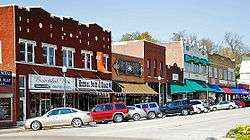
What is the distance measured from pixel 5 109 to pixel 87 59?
A: 13.8 m

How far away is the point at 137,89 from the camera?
187 feet

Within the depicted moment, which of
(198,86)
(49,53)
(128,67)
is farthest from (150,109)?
(198,86)

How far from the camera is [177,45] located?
74.1 meters

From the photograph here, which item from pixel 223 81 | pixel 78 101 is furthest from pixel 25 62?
pixel 223 81

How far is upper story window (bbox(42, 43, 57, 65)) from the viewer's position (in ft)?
138

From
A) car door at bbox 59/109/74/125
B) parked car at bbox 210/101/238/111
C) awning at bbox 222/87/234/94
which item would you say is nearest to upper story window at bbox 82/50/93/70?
car door at bbox 59/109/74/125

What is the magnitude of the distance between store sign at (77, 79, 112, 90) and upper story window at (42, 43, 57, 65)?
407 centimetres

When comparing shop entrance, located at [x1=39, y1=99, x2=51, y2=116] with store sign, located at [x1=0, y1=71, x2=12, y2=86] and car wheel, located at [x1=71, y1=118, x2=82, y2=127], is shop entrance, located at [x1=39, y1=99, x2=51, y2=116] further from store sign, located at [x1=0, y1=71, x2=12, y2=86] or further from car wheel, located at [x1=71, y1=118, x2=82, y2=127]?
car wheel, located at [x1=71, y1=118, x2=82, y2=127]

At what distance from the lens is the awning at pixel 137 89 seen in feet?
178

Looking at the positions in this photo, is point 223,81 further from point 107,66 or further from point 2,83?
point 2,83

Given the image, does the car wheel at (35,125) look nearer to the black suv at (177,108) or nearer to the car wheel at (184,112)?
the black suv at (177,108)

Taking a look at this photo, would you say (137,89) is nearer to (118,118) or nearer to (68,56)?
(68,56)

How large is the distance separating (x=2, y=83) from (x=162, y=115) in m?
18.7

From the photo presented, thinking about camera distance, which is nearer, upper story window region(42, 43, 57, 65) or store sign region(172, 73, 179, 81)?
upper story window region(42, 43, 57, 65)
